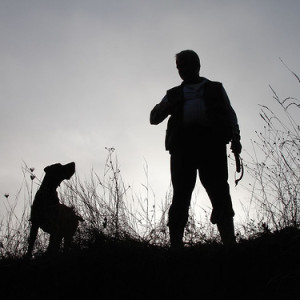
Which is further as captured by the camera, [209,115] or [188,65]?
[188,65]

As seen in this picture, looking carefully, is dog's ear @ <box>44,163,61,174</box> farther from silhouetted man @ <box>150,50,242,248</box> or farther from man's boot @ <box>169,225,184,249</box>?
man's boot @ <box>169,225,184,249</box>

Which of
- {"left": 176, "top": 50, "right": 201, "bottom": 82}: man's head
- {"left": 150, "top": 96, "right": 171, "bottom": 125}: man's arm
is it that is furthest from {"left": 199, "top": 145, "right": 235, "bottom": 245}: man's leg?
{"left": 176, "top": 50, "right": 201, "bottom": 82}: man's head

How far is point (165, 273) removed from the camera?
1.94 m

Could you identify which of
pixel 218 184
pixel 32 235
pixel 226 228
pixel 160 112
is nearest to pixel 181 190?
pixel 218 184

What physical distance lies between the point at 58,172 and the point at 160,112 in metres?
1.55

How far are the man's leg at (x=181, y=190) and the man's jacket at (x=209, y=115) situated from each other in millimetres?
142

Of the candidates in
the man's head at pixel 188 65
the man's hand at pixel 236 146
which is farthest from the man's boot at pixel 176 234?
the man's head at pixel 188 65

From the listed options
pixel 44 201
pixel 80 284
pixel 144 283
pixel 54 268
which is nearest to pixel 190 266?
pixel 144 283

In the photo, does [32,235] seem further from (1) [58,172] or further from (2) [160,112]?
(2) [160,112]

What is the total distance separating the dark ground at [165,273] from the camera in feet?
5.76

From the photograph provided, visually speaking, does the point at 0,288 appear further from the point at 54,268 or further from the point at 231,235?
the point at 231,235

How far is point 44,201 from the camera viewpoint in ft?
12.6

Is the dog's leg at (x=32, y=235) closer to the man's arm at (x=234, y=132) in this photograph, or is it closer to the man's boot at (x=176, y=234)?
the man's boot at (x=176, y=234)

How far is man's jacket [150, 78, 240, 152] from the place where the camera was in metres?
2.90
